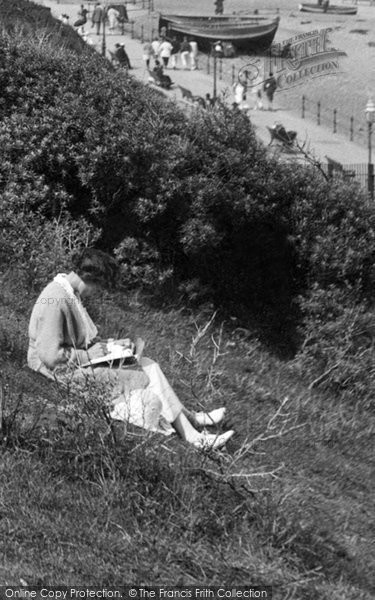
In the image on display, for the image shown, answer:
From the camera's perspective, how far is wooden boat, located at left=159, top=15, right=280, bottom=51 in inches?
1900

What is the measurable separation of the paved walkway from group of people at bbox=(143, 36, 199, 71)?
0.38 metres

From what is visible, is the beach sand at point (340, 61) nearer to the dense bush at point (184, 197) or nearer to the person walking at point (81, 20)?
the person walking at point (81, 20)

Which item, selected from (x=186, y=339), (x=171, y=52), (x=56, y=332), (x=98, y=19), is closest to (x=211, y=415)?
(x=56, y=332)

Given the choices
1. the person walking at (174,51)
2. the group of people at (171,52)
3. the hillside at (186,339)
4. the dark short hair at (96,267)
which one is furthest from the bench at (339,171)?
the person walking at (174,51)

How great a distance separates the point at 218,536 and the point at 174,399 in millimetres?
1586

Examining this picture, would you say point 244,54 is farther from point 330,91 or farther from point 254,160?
point 254,160

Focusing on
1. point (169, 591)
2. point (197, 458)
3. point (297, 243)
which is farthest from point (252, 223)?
point (169, 591)

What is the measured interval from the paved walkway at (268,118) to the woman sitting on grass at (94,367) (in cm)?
2042

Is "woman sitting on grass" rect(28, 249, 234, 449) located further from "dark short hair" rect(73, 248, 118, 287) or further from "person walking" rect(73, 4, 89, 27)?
"person walking" rect(73, 4, 89, 27)

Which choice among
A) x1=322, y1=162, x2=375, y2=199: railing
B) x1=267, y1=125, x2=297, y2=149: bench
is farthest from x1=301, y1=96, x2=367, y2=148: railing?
x1=267, y1=125, x2=297, y2=149: bench

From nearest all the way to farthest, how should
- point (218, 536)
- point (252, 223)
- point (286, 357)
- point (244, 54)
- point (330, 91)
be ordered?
1. point (218, 536)
2. point (286, 357)
3. point (252, 223)
4. point (330, 91)
5. point (244, 54)

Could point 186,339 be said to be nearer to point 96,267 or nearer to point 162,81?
point 96,267

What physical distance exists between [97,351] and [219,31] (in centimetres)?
4359

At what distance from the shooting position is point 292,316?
1197 cm
